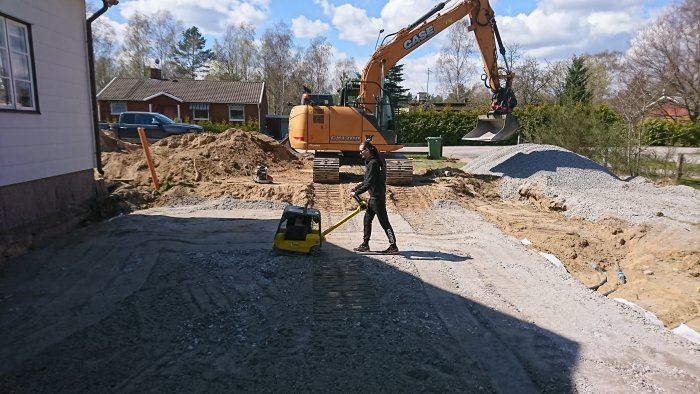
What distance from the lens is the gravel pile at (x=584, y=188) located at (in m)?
10.2

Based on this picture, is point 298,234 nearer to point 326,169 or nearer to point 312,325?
point 312,325

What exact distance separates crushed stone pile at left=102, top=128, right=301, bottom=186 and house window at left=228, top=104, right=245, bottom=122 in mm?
18391

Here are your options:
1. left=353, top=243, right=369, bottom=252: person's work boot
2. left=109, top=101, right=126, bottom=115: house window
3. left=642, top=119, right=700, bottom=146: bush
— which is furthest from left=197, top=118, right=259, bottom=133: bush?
left=353, top=243, right=369, bottom=252: person's work boot

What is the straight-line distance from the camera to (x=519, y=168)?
15781 millimetres

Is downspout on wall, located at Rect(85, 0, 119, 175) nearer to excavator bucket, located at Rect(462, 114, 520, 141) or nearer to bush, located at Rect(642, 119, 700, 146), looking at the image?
excavator bucket, located at Rect(462, 114, 520, 141)

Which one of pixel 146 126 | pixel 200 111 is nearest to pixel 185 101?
pixel 200 111

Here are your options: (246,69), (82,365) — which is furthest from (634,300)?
(246,69)

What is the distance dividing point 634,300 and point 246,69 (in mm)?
61792

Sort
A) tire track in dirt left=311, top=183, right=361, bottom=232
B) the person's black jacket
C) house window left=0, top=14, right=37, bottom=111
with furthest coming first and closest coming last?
tire track in dirt left=311, top=183, right=361, bottom=232
the person's black jacket
house window left=0, top=14, right=37, bottom=111

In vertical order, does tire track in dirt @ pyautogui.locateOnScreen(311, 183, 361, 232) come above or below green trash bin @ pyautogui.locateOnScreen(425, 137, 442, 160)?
below

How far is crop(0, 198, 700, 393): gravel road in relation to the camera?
4055 mm

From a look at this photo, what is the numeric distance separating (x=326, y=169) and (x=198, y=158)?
171 inches

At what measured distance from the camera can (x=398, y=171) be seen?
44.9ft

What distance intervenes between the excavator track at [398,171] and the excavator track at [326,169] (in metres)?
1.50
